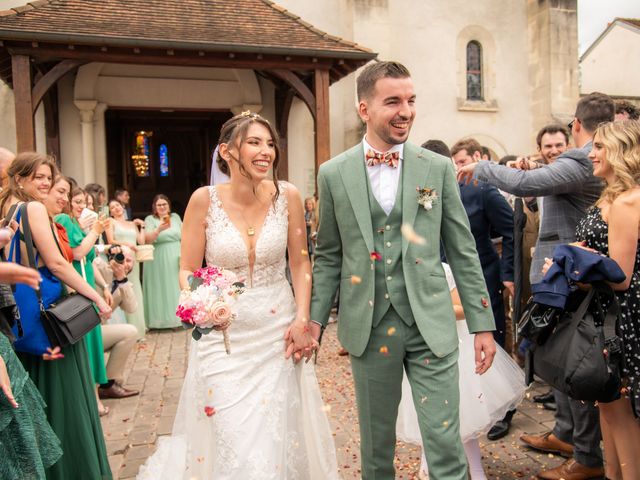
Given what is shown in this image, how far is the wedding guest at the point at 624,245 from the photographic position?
9.96 ft

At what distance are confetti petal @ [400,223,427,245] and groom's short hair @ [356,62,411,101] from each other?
67cm

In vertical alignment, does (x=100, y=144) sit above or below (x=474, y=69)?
below

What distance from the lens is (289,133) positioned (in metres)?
14.5

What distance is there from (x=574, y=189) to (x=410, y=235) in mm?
1654

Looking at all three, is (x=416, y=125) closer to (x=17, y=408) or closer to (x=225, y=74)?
(x=225, y=74)

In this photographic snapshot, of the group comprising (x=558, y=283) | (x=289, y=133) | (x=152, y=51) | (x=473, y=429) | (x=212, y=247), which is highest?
(x=152, y=51)

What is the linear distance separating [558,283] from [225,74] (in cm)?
1194

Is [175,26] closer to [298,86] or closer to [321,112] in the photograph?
[298,86]

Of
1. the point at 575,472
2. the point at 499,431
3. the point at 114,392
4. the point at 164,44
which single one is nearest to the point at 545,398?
the point at 499,431

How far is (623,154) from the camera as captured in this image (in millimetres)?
3111

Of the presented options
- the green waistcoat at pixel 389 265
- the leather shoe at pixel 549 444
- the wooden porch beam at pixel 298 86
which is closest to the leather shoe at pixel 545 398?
the leather shoe at pixel 549 444

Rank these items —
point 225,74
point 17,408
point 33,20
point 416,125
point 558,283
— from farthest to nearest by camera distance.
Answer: point 416,125
point 225,74
point 33,20
point 558,283
point 17,408

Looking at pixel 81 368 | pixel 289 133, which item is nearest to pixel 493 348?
pixel 81 368

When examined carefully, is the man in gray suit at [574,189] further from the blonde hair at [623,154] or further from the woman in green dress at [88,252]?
the woman in green dress at [88,252]
